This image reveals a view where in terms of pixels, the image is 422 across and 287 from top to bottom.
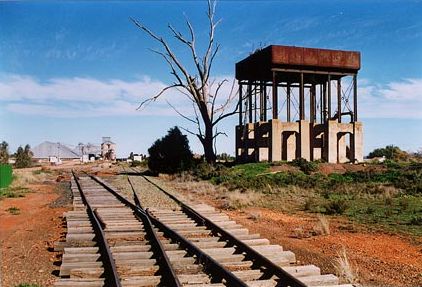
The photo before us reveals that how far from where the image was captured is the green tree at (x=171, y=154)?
37906mm

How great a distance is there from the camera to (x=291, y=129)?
133ft

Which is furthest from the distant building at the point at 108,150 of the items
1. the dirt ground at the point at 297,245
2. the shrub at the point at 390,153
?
the dirt ground at the point at 297,245

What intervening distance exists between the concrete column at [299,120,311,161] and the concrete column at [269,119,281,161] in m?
2.28

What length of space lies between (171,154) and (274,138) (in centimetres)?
839

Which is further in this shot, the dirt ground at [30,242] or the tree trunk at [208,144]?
the tree trunk at [208,144]

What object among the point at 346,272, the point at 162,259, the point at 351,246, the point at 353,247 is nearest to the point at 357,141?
the point at 351,246

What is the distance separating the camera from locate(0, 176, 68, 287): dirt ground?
26.0 feet

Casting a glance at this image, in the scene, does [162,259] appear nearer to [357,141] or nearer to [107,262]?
[107,262]

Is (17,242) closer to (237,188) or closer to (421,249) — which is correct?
(421,249)

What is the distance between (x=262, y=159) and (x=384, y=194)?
2060cm

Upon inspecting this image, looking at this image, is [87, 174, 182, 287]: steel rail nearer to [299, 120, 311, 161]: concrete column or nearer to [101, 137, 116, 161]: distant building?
[299, 120, 311, 161]: concrete column

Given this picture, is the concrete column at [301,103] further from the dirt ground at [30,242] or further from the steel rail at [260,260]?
the steel rail at [260,260]

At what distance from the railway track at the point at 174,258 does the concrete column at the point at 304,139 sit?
2865 cm

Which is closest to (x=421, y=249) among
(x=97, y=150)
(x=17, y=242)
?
(x=17, y=242)
